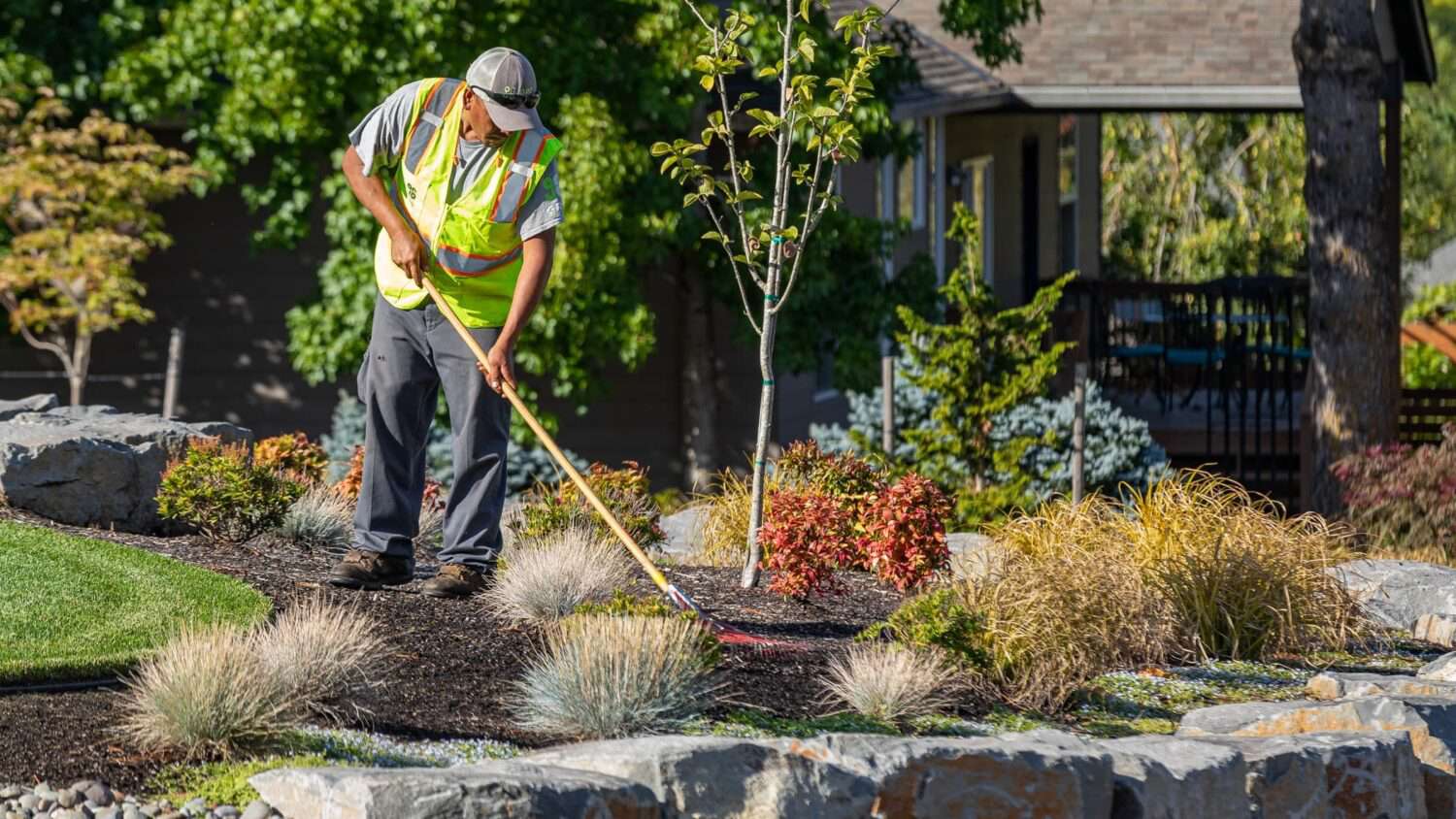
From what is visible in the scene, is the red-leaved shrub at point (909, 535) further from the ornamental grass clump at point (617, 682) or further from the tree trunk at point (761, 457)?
the ornamental grass clump at point (617, 682)

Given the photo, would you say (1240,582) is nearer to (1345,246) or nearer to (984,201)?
(1345,246)

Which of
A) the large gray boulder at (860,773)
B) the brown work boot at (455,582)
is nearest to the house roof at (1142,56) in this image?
the brown work boot at (455,582)

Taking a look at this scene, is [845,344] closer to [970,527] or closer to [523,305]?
[970,527]

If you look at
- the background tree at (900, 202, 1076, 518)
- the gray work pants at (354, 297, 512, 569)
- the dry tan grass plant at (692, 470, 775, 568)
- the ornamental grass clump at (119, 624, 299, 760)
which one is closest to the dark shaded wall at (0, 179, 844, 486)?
the background tree at (900, 202, 1076, 518)

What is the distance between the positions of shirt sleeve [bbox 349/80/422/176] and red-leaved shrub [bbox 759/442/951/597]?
1.87m

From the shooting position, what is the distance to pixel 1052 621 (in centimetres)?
633

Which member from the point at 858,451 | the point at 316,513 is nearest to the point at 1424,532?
the point at 858,451

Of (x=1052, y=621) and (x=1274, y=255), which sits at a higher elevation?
(x=1274, y=255)

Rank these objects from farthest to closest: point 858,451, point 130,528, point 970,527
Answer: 1. point 858,451
2. point 970,527
3. point 130,528

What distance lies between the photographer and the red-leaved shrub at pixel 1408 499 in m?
10.9

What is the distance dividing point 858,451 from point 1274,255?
15026mm

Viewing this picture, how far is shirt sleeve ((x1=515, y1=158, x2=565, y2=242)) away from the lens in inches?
257

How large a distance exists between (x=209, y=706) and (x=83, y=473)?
3.29 metres

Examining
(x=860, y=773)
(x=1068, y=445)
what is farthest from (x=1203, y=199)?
(x=860, y=773)
